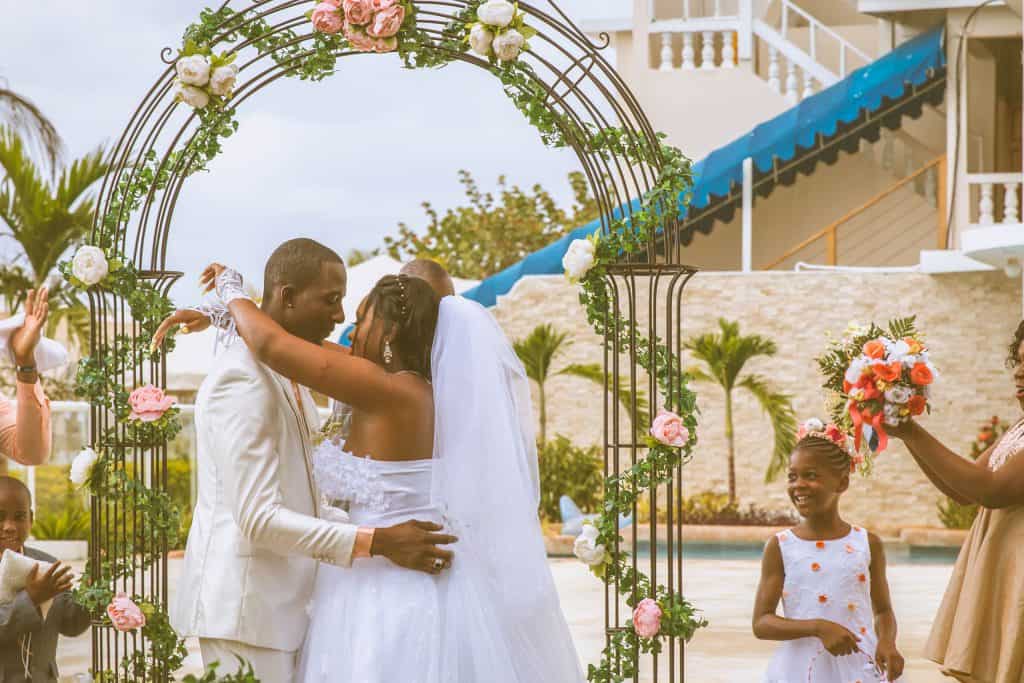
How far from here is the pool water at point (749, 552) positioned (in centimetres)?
1416

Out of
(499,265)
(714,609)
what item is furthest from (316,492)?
(499,265)

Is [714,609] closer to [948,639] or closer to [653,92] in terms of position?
[948,639]

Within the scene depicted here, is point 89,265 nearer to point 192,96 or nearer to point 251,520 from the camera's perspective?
point 192,96

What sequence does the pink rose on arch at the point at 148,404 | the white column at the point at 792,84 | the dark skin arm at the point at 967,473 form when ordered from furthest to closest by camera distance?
the white column at the point at 792,84 < the pink rose on arch at the point at 148,404 < the dark skin arm at the point at 967,473

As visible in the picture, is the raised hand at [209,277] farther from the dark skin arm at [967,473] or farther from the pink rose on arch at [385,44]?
the dark skin arm at [967,473]

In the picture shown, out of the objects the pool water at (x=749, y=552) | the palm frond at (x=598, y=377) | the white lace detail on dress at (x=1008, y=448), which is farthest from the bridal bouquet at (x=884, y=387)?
the palm frond at (x=598, y=377)

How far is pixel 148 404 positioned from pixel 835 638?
2571 millimetres

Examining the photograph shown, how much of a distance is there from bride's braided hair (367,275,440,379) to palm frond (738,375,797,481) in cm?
1246

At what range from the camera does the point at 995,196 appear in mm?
16938

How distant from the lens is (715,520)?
1598 cm

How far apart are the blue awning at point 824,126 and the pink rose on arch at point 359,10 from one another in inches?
432

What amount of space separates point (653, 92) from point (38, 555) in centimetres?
1433

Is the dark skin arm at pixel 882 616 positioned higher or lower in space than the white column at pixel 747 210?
lower

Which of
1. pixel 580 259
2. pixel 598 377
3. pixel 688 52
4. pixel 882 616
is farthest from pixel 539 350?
pixel 882 616
